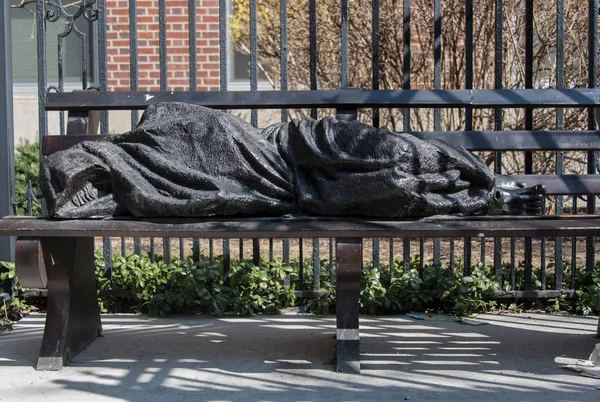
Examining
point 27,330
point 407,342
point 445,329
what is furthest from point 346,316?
point 27,330

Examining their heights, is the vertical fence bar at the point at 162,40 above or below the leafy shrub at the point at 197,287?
above

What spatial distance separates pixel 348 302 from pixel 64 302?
4.62 ft

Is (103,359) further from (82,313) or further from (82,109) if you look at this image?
(82,109)

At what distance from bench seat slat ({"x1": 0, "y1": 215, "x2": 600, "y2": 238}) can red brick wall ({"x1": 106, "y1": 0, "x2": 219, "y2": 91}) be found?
4.76 m

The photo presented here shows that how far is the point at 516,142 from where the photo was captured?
15.5ft

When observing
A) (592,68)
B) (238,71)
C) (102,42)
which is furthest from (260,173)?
(238,71)

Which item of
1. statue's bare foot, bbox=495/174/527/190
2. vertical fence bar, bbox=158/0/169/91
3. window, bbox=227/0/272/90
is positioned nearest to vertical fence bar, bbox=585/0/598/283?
statue's bare foot, bbox=495/174/527/190

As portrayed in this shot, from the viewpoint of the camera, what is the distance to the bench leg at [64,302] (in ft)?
13.4

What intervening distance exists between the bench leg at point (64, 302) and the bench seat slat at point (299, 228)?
0.19 m

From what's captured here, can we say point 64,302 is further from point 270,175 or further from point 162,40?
point 162,40

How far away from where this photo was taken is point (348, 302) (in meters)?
4.04

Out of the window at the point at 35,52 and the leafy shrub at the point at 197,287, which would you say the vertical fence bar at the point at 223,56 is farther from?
the window at the point at 35,52

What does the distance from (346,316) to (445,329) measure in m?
1.13

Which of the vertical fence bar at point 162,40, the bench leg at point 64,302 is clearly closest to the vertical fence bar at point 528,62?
the vertical fence bar at point 162,40
